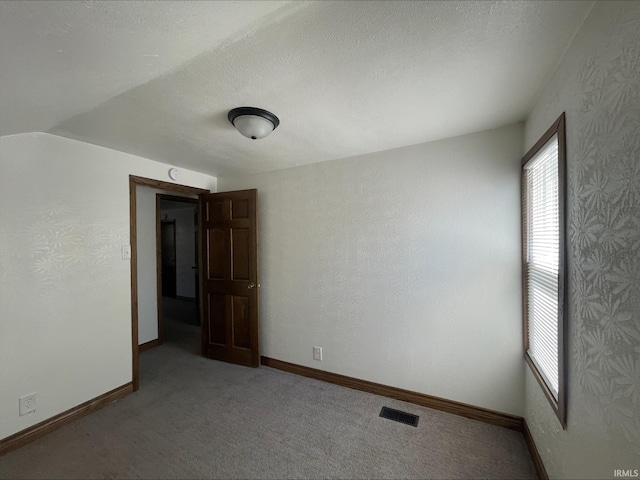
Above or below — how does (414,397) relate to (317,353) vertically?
below

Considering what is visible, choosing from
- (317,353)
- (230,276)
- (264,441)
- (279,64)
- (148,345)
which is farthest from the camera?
(148,345)

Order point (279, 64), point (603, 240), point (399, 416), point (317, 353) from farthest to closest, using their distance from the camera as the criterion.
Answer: point (317, 353), point (399, 416), point (279, 64), point (603, 240)

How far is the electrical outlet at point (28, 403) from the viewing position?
1.79 m

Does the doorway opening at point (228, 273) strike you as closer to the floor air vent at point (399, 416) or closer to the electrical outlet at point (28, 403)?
the electrical outlet at point (28, 403)

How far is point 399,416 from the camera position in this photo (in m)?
2.05

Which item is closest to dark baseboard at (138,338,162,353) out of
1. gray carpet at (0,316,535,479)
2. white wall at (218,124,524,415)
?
gray carpet at (0,316,535,479)

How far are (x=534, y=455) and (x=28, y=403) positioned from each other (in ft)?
11.3

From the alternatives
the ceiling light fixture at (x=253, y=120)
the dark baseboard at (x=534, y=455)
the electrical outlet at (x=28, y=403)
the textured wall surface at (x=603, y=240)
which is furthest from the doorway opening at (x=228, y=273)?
the textured wall surface at (x=603, y=240)

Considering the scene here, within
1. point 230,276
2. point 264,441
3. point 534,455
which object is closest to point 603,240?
point 534,455

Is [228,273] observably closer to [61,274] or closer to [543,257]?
[61,274]

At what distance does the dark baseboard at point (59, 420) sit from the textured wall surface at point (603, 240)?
3.21 m

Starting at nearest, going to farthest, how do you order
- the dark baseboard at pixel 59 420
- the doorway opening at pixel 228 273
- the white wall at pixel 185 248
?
the dark baseboard at pixel 59 420, the doorway opening at pixel 228 273, the white wall at pixel 185 248

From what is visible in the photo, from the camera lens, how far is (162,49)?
1029mm

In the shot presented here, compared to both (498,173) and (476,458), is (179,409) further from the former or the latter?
(498,173)
